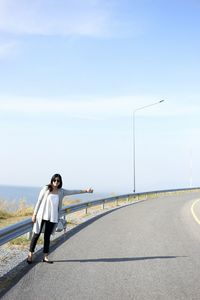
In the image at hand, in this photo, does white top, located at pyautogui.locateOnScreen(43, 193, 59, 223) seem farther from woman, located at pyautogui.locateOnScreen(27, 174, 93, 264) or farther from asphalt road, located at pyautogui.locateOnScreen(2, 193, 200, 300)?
asphalt road, located at pyautogui.locateOnScreen(2, 193, 200, 300)

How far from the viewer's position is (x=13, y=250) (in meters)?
11.5

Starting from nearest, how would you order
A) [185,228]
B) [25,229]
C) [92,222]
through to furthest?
1. [25,229]
2. [185,228]
3. [92,222]

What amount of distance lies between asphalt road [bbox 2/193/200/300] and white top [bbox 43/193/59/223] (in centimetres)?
85

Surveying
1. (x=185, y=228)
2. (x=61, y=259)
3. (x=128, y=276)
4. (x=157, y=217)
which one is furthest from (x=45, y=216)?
(x=157, y=217)

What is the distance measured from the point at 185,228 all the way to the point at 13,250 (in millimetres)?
6850

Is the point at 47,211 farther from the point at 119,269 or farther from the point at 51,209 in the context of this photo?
the point at 119,269

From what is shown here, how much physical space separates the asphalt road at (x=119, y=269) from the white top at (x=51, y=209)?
0.85 m

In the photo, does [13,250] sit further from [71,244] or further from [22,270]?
[22,270]

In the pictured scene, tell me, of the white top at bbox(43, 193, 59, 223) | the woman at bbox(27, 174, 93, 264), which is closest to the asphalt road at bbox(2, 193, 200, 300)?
the woman at bbox(27, 174, 93, 264)

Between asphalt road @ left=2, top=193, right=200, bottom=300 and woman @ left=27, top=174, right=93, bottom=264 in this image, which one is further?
woman @ left=27, top=174, right=93, bottom=264

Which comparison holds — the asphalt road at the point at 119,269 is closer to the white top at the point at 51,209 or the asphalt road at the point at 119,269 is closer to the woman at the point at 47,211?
the woman at the point at 47,211

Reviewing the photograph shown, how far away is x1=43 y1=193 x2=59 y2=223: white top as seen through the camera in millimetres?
9875

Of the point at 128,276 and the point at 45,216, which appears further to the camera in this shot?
the point at 45,216

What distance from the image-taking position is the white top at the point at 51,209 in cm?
988
